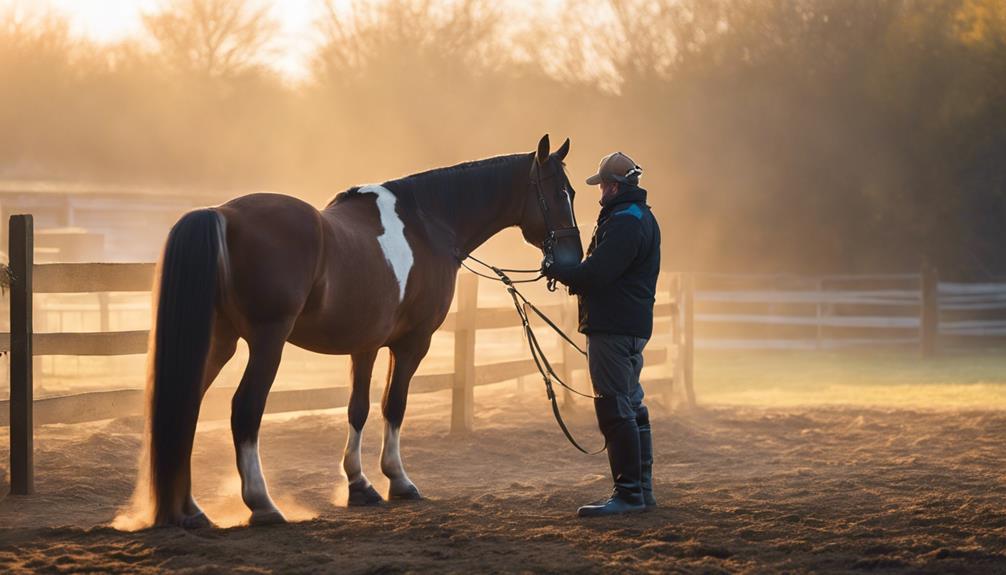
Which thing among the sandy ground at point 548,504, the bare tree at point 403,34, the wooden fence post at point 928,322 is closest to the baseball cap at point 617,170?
the sandy ground at point 548,504

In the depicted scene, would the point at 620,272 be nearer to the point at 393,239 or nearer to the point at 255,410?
the point at 393,239

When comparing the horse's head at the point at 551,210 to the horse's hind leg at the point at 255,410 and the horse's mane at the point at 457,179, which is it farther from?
the horse's hind leg at the point at 255,410

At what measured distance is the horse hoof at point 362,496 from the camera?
6184 mm

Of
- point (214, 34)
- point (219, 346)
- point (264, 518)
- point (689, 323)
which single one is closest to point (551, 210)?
point (219, 346)

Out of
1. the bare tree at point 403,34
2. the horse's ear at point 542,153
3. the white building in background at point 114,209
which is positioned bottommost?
the horse's ear at point 542,153

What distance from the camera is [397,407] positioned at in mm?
6410

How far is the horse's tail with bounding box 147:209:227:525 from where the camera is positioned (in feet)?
16.1

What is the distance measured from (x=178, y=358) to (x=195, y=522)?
710mm

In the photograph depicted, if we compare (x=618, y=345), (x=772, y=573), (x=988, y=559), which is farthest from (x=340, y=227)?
(x=988, y=559)

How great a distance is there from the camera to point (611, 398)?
5.69 m

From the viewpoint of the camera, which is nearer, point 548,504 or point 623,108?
point 548,504

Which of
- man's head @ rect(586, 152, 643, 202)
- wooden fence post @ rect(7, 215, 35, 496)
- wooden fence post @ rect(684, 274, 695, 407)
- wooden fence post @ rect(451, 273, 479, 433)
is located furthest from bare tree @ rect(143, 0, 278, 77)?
man's head @ rect(586, 152, 643, 202)

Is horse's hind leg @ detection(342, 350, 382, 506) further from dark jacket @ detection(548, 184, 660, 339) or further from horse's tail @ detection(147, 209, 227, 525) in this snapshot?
horse's tail @ detection(147, 209, 227, 525)

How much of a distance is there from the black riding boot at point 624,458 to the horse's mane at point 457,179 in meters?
1.52
